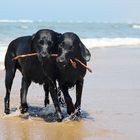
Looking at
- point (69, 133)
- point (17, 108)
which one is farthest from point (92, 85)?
point (69, 133)

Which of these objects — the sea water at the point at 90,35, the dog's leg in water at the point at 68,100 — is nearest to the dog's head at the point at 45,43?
the dog's leg in water at the point at 68,100

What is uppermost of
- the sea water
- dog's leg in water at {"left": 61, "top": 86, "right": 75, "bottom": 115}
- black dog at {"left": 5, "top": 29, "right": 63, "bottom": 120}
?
black dog at {"left": 5, "top": 29, "right": 63, "bottom": 120}

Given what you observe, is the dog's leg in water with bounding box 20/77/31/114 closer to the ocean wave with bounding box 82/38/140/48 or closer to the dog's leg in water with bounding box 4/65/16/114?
the dog's leg in water with bounding box 4/65/16/114

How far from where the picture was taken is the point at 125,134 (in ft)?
21.3

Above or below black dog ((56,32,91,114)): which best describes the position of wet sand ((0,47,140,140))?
below

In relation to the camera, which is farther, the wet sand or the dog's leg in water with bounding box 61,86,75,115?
the dog's leg in water with bounding box 61,86,75,115

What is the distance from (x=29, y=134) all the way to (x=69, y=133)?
19.8 inches

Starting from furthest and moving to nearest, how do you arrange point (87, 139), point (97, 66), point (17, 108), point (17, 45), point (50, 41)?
point (97, 66)
point (17, 108)
point (17, 45)
point (50, 41)
point (87, 139)

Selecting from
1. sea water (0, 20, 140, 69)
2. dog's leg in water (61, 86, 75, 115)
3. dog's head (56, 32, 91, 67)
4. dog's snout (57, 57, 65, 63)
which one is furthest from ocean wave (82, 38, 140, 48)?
dog's snout (57, 57, 65, 63)

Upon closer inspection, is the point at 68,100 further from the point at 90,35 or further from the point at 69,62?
the point at 90,35

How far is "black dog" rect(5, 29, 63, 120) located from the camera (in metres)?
6.93

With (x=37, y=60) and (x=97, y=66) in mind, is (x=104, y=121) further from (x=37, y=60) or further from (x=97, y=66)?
(x=97, y=66)

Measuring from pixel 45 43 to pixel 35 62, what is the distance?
0.44m

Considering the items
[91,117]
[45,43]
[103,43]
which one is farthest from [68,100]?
[103,43]
